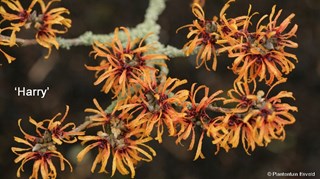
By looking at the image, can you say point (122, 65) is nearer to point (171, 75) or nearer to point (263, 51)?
point (263, 51)

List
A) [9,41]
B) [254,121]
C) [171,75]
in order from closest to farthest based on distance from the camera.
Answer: [254,121] → [9,41] → [171,75]

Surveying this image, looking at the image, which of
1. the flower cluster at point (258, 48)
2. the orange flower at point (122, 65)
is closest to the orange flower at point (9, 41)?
the orange flower at point (122, 65)

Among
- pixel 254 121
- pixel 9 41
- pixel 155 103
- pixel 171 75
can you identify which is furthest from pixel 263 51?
pixel 171 75

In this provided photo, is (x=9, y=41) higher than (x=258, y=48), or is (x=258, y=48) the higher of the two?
(x=9, y=41)

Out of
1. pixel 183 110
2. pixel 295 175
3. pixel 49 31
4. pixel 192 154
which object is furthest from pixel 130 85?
pixel 295 175

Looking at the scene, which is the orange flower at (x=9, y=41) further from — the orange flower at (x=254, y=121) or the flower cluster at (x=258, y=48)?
the orange flower at (x=254, y=121)

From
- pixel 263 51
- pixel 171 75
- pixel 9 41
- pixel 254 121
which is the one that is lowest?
pixel 254 121

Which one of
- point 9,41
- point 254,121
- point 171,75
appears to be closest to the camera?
point 254,121

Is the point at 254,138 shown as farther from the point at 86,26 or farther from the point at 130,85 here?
the point at 86,26

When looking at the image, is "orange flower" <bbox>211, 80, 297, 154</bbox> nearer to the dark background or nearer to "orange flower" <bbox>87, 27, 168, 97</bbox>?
"orange flower" <bbox>87, 27, 168, 97</bbox>
